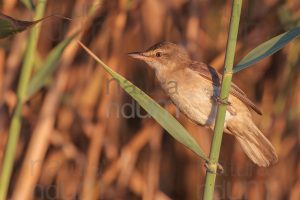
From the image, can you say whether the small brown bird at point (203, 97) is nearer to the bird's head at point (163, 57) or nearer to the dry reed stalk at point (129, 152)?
the bird's head at point (163, 57)

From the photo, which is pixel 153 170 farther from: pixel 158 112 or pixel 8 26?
pixel 8 26

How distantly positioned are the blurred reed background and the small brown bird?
1.62 ft

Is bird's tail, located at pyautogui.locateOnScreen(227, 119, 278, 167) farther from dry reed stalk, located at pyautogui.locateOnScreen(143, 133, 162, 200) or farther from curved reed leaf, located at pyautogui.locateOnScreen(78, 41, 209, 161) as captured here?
curved reed leaf, located at pyautogui.locateOnScreen(78, 41, 209, 161)

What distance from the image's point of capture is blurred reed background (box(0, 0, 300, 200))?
334cm

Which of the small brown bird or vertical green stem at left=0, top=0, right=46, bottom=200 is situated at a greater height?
the small brown bird

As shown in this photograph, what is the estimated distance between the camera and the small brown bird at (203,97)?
8.74ft

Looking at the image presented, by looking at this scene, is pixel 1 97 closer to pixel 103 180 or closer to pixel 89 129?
pixel 89 129

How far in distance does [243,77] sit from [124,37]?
0.83 meters

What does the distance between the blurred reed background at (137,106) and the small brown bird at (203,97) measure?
1.62ft

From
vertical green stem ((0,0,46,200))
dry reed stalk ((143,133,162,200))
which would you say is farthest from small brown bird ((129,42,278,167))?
dry reed stalk ((143,133,162,200))

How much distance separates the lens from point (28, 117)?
350 cm

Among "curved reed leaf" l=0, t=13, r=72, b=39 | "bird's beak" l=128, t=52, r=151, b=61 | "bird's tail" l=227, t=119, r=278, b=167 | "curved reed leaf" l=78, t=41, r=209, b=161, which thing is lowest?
"curved reed leaf" l=78, t=41, r=209, b=161

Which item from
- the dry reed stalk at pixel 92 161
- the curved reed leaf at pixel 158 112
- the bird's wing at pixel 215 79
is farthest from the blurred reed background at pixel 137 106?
the curved reed leaf at pixel 158 112

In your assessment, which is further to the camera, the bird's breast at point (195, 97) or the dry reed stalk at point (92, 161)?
the dry reed stalk at point (92, 161)
